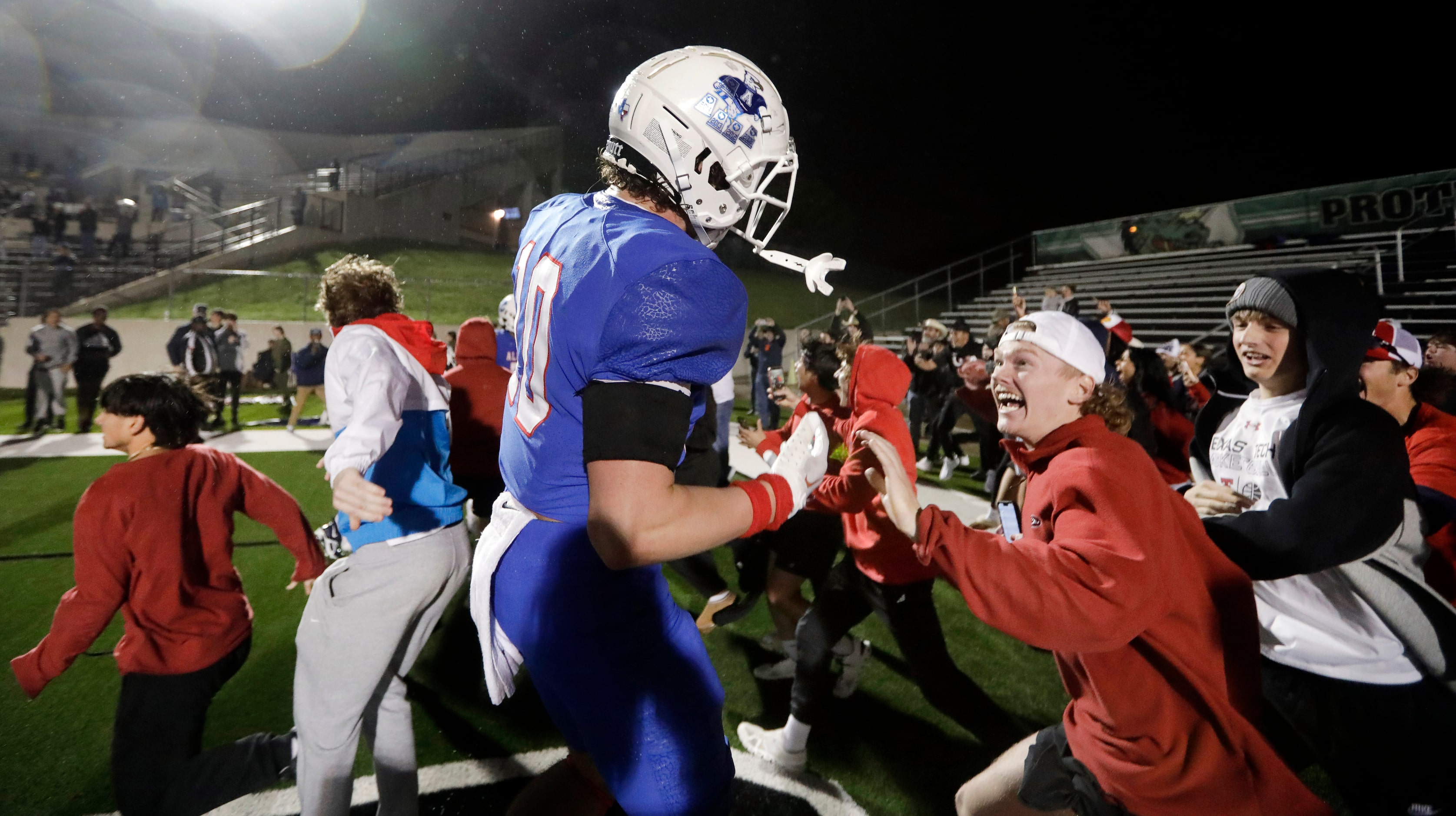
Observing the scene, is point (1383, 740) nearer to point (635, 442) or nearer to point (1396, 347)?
point (1396, 347)

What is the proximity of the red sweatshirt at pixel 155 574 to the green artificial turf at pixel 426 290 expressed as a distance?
49.6 feet

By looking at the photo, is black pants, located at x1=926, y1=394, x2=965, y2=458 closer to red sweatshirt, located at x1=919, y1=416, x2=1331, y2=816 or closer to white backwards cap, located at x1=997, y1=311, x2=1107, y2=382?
white backwards cap, located at x1=997, y1=311, x2=1107, y2=382

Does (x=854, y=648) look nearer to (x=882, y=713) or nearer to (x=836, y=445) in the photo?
(x=882, y=713)

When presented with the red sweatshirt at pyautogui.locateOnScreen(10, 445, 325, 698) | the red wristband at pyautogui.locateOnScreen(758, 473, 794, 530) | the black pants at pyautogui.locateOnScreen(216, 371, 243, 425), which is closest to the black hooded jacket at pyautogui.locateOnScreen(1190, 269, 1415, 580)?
the red wristband at pyautogui.locateOnScreen(758, 473, 794, 530)

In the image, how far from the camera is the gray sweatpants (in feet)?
7.70

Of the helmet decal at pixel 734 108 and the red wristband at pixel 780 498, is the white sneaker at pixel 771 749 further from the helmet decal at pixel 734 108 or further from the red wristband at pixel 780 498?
the helmet decal at pixel 734 108

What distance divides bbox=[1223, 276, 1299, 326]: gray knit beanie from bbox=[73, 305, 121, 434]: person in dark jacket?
16048 mm

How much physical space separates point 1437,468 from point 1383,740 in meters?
1.74

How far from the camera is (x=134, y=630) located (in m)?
2.43

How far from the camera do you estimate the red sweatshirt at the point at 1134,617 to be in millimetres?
1632

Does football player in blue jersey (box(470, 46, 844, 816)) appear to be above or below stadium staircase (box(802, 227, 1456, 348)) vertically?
below

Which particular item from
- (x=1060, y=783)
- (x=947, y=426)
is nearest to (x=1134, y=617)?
(x=1060, y=783)

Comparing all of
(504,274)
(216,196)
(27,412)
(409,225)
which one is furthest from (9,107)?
(27,412)

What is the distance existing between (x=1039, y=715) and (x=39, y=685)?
4461 millimetres
